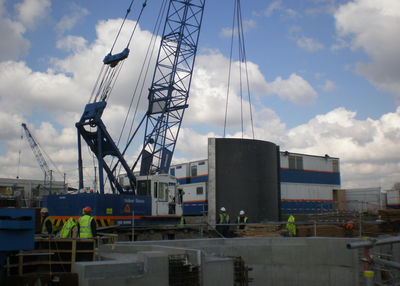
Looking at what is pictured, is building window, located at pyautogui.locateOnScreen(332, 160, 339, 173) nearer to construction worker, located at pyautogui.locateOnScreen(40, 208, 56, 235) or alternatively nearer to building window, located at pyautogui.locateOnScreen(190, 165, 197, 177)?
building window, located at pyautogui.locateOnScreen(190, 165, 197, 177)

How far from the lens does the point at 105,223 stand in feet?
64.8

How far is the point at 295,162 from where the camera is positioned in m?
43.2

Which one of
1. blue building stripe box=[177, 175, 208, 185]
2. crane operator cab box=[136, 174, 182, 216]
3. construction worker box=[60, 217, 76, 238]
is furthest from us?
blue building stripe box=[177, 175, 208, 185]

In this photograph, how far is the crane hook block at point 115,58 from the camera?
91.0ft

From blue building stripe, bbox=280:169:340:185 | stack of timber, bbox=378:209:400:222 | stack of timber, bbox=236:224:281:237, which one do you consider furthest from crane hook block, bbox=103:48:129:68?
blue building stripe, bbox=280:169:340:185

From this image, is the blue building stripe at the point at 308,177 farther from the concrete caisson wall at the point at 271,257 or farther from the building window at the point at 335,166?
the concrete caisson wall at the point at 271,257

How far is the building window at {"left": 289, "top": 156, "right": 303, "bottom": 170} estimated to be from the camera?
42.9m

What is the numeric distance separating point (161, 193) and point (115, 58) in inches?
411

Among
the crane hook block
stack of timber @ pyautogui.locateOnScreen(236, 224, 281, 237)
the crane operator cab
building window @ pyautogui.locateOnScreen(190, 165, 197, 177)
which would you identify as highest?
the crane hook block

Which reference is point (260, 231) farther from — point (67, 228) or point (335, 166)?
point (335, 166)

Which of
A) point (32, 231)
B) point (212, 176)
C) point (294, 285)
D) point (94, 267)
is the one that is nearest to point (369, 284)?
point (94, 267)

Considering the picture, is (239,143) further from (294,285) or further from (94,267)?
(94,267)

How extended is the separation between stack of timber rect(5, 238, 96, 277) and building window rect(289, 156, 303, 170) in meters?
36.5

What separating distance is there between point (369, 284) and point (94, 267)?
4443mm
